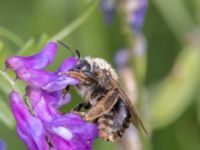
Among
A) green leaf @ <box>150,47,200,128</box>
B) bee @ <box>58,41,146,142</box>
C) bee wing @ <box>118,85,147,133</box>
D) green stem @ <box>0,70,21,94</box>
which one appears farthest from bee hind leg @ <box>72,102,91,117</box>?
green leaf @ <box>150,47,200,128</box>

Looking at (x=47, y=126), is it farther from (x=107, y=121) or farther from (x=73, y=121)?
(x=107, y=121)

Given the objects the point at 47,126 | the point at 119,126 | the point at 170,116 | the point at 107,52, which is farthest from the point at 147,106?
the point at 47,126

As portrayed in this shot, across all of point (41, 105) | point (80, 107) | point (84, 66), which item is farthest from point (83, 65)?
point (41, 105)

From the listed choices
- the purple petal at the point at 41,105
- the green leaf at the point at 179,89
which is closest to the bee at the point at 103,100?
the purple petal at the point at 41,105

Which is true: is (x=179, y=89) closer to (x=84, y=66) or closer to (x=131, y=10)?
(x=131, y=10)

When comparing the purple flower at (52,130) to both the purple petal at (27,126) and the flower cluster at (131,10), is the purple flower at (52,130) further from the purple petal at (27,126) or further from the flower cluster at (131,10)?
the flower cluster at (131,10)

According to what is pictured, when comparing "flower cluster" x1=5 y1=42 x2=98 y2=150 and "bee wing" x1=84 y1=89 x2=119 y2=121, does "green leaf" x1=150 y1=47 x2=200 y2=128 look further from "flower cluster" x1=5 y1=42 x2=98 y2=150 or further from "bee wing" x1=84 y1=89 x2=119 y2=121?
"flower cluster" x1=5 y1=42 x2=98 y2=150
